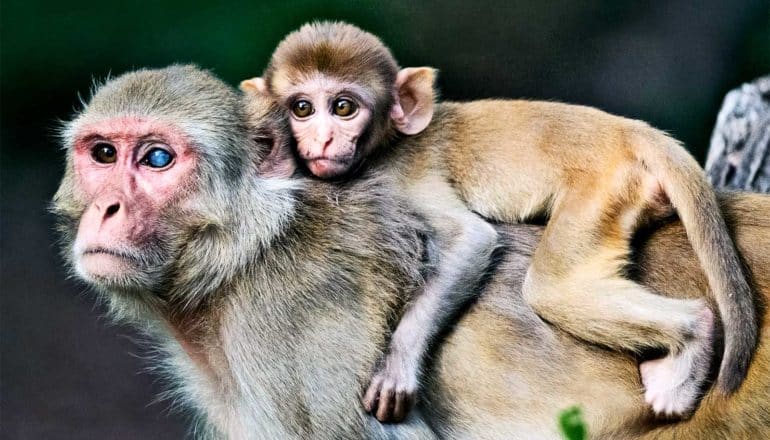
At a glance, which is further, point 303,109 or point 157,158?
point 303,109

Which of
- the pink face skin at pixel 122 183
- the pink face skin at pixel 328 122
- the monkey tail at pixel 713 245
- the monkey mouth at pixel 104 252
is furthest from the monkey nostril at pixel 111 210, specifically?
the monkey tail at pixel 713 245

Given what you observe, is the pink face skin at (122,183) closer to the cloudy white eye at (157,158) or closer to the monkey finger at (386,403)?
the cloudy white eye at (157,158)

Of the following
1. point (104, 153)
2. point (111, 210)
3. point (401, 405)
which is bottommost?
point (401, 405)

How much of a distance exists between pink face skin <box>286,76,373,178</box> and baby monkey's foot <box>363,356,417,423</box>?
0.77 meters

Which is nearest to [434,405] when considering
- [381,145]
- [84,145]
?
[381,145]

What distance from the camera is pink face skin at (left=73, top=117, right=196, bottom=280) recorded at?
3.71 metres

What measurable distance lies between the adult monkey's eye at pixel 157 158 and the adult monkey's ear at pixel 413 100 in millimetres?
986

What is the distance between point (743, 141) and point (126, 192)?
132 inches

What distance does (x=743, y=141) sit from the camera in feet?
18.9

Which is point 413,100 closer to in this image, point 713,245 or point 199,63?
point 713,245

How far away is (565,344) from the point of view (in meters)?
4.05

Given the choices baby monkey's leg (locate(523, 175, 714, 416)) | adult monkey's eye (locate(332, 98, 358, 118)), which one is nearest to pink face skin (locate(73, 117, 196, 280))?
adult monkey's eye (locate(332, 98, 358, 118))

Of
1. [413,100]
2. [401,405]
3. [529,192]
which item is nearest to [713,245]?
[529,192]

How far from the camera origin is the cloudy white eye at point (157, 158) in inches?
152
